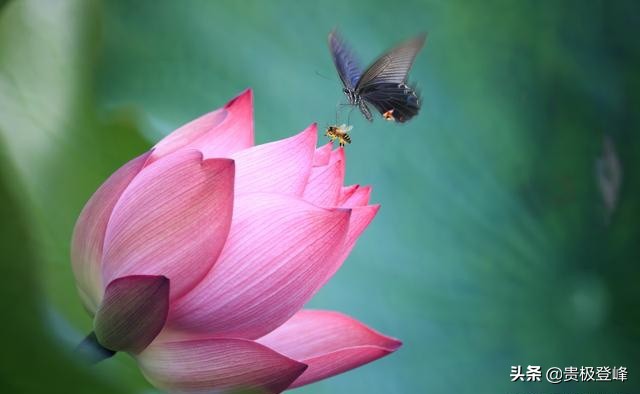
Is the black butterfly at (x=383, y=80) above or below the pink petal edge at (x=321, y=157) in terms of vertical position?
above

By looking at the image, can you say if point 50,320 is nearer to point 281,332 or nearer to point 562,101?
point 281,332

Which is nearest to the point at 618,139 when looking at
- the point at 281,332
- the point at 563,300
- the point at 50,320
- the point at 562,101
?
the point at 562,101

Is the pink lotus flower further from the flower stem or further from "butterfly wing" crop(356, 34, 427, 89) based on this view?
"butterfly wing" crop(356, 34, 427, 89)

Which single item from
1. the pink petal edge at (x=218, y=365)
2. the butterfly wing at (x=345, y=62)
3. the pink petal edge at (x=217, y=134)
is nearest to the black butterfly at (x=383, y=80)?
the butterfly wing at (x=345, y=62)

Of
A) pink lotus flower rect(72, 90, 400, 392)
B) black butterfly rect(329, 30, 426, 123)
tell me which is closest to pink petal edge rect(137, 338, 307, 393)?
pink lotus flower rect(72, 90, 400, 392)

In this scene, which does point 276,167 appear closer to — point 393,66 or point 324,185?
point 324,185

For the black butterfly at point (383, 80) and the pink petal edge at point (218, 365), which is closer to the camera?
the pink petal edge at point (218, 365)

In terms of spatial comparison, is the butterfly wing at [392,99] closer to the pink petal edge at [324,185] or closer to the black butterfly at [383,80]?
the black butterfly at [383,80]
